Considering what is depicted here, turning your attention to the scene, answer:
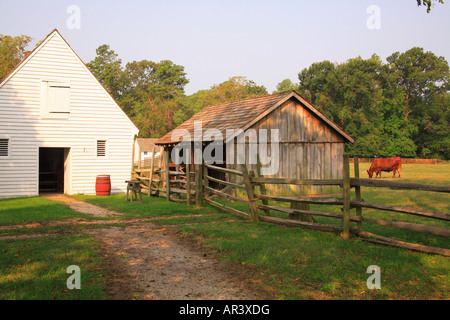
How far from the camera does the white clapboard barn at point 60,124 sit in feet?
64.3

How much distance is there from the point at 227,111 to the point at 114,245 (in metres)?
14.5

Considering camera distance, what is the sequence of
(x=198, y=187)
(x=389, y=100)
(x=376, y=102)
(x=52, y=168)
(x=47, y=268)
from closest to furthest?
(x=47, y=268)
(x=198, y=187)
(x=52, y=168)
(x=389, y=100)
(x=376, y=102)

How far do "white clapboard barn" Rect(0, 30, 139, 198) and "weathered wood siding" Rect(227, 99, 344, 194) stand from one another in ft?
28.5

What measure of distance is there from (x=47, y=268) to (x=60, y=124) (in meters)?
15.5

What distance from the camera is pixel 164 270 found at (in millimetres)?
6871

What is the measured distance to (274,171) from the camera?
748 inches

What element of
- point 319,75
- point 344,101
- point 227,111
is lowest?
point 227,111

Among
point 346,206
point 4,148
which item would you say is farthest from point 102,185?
point 346,206

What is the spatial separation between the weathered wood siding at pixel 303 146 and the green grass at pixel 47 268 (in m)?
11.8

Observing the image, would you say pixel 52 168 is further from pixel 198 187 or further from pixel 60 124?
pixel 198 187

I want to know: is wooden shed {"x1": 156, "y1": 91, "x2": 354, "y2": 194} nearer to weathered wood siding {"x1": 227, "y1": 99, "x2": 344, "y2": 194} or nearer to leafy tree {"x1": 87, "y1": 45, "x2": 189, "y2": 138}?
weathered wood siding {"x1": 227, "y1": 99, "x2": 344, "y2": 194}

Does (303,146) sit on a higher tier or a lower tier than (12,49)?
lower
